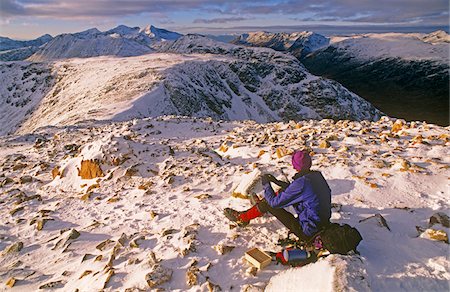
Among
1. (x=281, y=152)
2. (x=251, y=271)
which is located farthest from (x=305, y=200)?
(x=281, y=152)

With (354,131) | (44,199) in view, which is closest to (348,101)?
(354,131)

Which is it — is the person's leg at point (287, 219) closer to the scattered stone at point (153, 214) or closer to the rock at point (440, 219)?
the rock at point (440, 219)

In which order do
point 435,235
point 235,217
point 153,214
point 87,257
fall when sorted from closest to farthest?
point 435,235
point 87,257
point 235,217
point 153,214

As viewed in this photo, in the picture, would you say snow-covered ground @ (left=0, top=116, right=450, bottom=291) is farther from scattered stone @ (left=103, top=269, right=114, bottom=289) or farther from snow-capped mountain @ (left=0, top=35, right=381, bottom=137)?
snow-capped mountain @ (left=0, top=35, right=381, bottom=137)

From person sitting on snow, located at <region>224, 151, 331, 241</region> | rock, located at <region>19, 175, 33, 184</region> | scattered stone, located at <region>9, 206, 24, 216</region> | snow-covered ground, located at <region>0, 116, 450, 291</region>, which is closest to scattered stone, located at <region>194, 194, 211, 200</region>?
snow-covered ground, located at <region>0, 116, 450, 291</region>

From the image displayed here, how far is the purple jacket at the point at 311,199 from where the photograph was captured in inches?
237

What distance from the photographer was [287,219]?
6652mm

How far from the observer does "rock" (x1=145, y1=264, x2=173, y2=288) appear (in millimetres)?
5812

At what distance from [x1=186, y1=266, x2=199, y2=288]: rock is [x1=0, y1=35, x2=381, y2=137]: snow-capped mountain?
3389cm

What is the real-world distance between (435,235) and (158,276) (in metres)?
5.35

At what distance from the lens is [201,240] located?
7.12 meters

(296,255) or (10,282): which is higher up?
(296,255)

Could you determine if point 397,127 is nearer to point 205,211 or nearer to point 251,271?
point 205,211

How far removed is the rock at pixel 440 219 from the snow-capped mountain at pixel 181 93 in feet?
115
